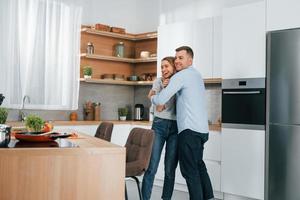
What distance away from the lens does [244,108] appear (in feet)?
13.9

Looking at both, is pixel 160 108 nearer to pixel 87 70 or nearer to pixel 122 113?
pixel 87 70

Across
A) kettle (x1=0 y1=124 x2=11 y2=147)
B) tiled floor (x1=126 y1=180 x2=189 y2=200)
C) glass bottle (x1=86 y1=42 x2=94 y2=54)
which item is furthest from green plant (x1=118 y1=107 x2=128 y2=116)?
kettle (x1=0 y1=124 x2=11 y2=147)

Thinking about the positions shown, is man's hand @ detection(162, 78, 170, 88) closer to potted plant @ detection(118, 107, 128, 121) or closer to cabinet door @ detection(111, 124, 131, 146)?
cabinet door @ detection(111, 124, 131, 146)

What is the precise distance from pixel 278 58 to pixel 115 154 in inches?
90.4

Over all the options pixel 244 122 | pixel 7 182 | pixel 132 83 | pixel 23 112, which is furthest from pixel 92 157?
pixel 132 83

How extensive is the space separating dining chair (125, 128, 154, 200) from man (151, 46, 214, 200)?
442 millimetres

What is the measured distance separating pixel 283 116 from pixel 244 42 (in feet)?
3.12

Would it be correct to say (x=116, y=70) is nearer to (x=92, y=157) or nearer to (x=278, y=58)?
(x=278, y=58)

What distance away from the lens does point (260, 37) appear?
4.14 metres

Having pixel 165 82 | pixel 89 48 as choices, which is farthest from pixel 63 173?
pixel 89 48

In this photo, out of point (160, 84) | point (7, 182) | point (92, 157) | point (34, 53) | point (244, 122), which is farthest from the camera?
point (34, 53)

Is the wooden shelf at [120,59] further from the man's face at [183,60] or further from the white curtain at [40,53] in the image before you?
the man's face at [183,60]

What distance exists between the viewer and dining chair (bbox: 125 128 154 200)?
3.14 m

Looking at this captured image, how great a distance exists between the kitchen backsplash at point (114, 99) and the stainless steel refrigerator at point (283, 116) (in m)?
1.26
